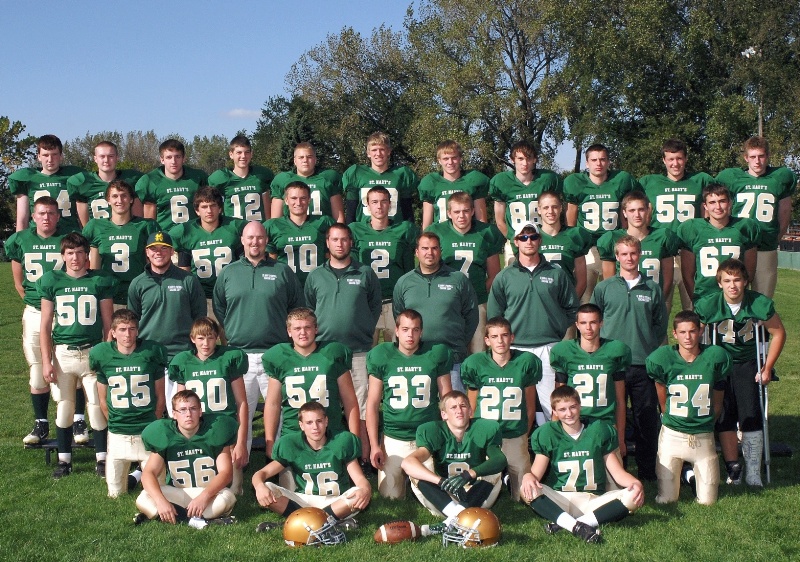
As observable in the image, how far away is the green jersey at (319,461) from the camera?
6.22 metres

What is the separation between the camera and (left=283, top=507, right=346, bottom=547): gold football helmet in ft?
18.5

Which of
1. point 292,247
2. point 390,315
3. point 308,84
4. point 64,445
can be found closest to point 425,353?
point 390,315

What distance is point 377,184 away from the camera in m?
8.77

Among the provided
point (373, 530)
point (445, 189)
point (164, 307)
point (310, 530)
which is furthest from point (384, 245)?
point (310, 530)

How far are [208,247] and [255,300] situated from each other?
40.3 inches

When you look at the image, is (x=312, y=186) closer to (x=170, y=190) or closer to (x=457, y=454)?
(x=170, y=190)

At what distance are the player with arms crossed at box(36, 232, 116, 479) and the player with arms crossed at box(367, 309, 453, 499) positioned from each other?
8.35ft

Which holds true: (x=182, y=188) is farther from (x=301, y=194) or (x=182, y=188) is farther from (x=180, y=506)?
(x=180, y=506)

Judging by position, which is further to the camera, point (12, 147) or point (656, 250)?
point (12, 147)

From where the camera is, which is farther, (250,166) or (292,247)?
(250,166)

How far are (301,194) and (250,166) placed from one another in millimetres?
1593

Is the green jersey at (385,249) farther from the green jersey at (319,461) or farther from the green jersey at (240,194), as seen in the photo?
the green jersey at (319,461)

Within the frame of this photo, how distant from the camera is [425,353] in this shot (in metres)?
6.84

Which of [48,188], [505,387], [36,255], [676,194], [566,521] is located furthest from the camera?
[48,188]
